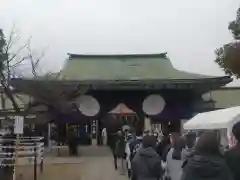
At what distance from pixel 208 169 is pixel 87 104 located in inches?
1006

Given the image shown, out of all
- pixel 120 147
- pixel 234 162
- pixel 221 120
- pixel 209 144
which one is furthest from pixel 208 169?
pixel 120 147

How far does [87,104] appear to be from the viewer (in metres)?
30.0

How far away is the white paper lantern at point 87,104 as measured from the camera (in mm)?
29906

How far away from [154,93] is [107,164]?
10512 millimetres

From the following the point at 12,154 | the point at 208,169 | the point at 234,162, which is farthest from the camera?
the point at 12,154

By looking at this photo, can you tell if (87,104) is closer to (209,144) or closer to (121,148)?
(121,148)

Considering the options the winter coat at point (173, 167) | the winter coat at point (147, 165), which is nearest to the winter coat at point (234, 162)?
the winter coat at point (147, 165)

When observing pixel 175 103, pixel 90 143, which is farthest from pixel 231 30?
pixel 90 143

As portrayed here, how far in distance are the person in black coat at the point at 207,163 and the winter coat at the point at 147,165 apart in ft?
7.33

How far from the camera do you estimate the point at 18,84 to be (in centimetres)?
2745

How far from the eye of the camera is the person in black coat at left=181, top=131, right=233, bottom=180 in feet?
15.2

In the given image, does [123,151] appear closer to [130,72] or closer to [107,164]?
[107,164]

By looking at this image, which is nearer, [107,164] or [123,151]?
[123,151]

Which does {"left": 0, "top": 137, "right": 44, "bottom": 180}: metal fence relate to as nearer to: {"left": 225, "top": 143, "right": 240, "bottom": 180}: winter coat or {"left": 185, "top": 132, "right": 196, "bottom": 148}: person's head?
{"left": 185, "top": 132, "right": 196, "bottom": 148}: person's head
